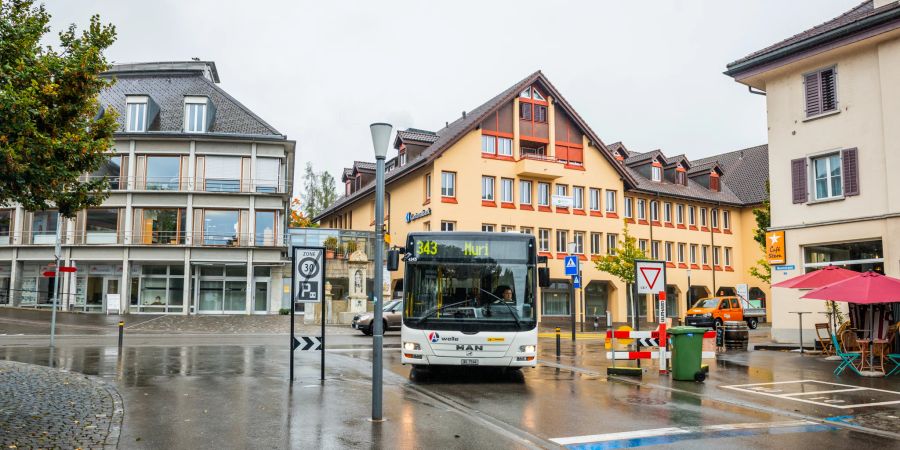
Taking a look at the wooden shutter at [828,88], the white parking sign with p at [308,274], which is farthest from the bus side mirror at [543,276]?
the wooden shutter at [828,88]

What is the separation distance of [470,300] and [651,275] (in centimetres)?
461

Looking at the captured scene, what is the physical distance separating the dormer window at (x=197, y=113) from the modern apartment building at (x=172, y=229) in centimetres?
6

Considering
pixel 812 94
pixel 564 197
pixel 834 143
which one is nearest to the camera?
pixel 834 143

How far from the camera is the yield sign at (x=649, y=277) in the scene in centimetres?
1548

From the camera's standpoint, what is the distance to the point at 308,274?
13.3 meters

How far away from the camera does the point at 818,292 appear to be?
50.9ft

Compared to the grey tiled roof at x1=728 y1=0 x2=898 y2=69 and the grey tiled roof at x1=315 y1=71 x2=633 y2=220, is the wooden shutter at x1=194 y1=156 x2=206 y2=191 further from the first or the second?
the grey tiled roof at x1=728 y1=0 x2=898 y2=69

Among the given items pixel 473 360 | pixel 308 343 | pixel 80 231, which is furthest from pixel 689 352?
pixel 80 231

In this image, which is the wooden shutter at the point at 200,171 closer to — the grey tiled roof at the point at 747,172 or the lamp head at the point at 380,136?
the lamp head at the point at 380,136

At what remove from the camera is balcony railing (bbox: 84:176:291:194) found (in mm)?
44438

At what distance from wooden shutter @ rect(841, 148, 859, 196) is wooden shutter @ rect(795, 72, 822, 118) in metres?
1.82

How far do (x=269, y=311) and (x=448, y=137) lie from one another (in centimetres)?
1579

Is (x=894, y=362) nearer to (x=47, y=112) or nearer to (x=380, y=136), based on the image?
(x=380, y=136)

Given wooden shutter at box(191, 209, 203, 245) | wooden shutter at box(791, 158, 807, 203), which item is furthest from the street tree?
wooden shutter at box(191, 209, 203, 245)
